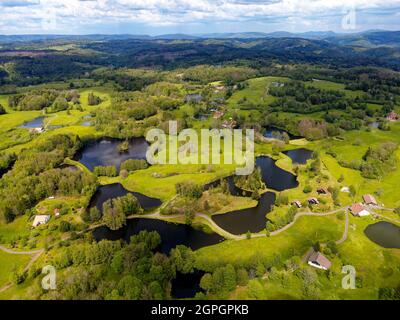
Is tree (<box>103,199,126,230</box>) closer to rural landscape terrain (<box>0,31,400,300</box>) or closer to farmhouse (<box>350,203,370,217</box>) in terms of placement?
rural landscape terrain (<box>0,31,400,300</box>)

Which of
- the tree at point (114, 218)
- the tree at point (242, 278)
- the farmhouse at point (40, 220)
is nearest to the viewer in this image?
the tree at point (242, 278)

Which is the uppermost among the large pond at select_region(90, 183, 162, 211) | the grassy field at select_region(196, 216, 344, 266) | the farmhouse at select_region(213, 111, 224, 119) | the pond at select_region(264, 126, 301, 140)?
the grassy field at select_region(196, 216, 344, 266)

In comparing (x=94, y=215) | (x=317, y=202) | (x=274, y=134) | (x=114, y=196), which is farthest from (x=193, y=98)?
(x=94, y=215)

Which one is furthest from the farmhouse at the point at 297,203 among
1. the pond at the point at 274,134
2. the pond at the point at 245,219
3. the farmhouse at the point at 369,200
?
the pond at the point at 274,134

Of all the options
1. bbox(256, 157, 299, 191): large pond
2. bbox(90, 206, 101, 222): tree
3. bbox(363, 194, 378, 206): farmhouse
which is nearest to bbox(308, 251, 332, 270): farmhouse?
bbox(363, 194, 378, 206): farmhouse

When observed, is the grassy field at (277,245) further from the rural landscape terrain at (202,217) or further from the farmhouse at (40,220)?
the farmhouse at (40,220)
